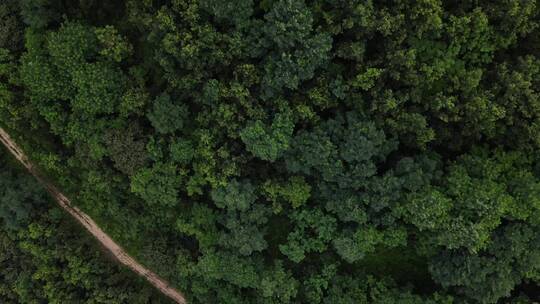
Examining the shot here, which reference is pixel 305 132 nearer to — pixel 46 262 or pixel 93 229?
pixel 93 229

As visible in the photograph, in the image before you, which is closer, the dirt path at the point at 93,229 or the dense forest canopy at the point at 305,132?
the dense forest canopy at the point at 305,132

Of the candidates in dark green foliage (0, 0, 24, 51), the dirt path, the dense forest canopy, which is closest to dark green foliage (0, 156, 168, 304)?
the dirt path

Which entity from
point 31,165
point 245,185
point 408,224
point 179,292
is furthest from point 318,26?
point 31,165

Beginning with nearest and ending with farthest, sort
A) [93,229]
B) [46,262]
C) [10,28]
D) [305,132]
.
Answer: [305,132] < [10,28] < [46,262] < [93,229]

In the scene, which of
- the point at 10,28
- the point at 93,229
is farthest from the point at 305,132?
the point at 10,28

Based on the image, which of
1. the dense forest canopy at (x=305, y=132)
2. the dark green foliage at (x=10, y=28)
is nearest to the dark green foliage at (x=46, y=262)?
the dense forest canopy at (x=305, y=132)

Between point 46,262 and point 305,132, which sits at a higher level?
point 305,132

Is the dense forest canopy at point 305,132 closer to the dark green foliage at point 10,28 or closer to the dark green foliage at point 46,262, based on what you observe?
the dark green foliage at point 10,28
